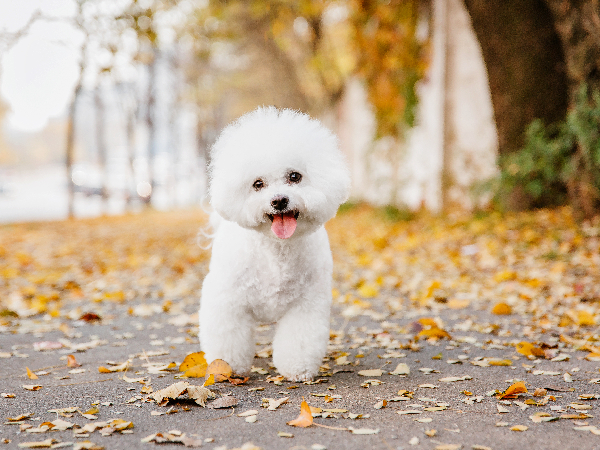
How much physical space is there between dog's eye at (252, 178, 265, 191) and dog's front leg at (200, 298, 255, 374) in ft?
2.43

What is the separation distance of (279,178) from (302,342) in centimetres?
98

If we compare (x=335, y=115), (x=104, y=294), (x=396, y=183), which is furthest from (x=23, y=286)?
(x=335, y=115)

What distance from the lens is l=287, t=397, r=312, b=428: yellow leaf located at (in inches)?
106

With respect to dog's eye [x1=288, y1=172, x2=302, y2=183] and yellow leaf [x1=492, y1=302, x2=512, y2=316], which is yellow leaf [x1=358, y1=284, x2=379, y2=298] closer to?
yellow leaf [x1=492, y1=302, x2=512, y2=316]

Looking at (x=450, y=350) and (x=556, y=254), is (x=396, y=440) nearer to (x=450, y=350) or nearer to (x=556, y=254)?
(x=450, y=350)

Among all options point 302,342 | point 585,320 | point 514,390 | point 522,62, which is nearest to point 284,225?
point 302,342

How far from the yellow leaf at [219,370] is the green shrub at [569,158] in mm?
4928

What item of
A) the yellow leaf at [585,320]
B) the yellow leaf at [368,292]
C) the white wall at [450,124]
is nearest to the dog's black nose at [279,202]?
the yellow leaf at [585,320]

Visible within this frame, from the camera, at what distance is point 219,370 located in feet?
11.1

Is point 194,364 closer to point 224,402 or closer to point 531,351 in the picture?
point 224,402

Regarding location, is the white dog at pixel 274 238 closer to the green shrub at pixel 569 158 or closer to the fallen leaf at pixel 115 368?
the fallen leaf at pixel 115 368

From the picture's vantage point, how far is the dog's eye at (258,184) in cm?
317

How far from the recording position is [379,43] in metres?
14.9

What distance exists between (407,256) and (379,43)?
8.35 m
